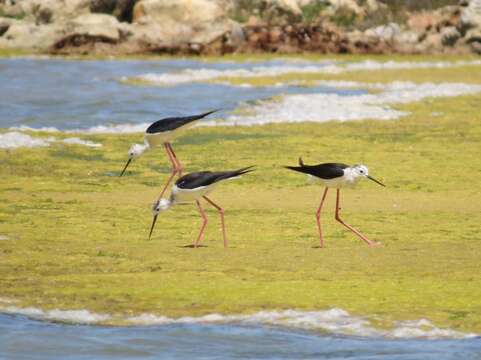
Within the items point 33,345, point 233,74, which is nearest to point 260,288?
point 33,345

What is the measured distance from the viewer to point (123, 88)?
94.6 ft

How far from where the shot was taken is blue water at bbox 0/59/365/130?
2309cm

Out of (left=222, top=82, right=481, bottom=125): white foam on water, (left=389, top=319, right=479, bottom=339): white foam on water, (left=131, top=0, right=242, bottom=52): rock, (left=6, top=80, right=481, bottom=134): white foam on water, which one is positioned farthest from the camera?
(left=131, top=0, right=242, bottom=52): rock

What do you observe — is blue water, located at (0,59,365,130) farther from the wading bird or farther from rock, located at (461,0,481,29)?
rock, located at (461,0,481,29)

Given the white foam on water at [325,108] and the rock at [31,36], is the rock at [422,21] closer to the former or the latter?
the rock at [31,36]

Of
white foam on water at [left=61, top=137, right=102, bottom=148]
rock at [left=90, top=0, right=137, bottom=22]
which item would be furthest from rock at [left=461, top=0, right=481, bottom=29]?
white foam on water at [left=61, top=137, right=102, bottom=148]

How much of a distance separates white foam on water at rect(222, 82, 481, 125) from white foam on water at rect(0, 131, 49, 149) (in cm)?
382

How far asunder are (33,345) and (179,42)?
35406mm

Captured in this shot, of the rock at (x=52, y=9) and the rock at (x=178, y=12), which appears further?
the rock at (x=52, y=9)

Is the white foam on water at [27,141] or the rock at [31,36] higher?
the white foam on water at [27,141]

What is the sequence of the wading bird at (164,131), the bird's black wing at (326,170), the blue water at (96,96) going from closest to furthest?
the bird's black wing at (326,170)
the wading bird at (164,131)
the blue water at (96,96)

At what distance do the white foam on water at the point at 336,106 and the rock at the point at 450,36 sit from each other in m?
17.2

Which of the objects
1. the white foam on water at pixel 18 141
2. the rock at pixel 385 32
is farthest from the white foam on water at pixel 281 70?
the white foam on water at pixel 18 141

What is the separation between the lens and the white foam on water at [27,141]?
1864cm
